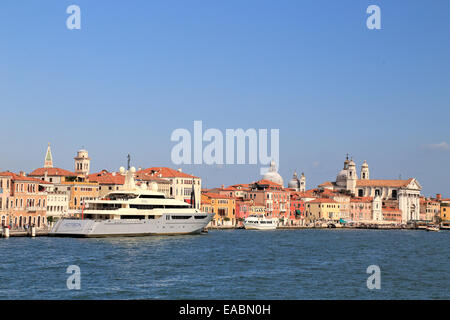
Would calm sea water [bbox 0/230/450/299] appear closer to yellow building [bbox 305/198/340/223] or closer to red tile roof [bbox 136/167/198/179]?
red tile roof [bbox 136/167/198/179]

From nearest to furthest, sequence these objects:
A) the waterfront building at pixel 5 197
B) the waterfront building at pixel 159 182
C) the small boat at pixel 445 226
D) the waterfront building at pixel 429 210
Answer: the waterfront building at pixel 5 197, the waterfront building at pixel 159 182, the small boat at pixel 445 226, the waterfront building at pixel 429 210

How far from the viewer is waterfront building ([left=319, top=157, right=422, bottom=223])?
15038cm

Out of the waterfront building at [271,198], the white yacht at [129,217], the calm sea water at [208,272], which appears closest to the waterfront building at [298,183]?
the waterfront building at [271,198]

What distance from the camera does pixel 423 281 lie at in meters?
31.5

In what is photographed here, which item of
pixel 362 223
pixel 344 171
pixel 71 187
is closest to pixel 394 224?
pixel 362 223

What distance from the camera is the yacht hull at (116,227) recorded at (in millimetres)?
58312

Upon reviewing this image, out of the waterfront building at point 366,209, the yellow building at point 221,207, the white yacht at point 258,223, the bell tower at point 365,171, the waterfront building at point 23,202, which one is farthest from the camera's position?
the bell tower at point 365,171

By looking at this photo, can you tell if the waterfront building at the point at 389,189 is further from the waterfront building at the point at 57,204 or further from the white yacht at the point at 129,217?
the white yacht at the point at 129,217

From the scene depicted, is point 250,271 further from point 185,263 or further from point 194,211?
point 194,211

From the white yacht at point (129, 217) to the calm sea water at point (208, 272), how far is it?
8356 millimetres

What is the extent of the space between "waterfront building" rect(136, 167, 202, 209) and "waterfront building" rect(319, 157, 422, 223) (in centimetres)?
5645

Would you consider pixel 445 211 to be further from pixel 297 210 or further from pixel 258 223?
pixel 258 223
